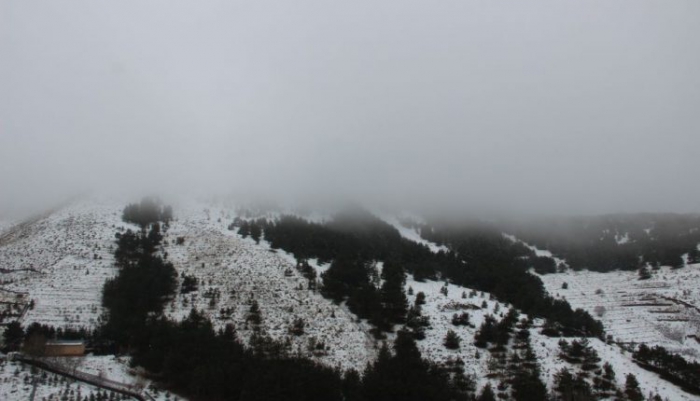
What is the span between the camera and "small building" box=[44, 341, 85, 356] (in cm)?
8462

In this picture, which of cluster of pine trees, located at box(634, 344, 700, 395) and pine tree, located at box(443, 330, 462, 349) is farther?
pine tree, located at box(443, 330, 462, 349)

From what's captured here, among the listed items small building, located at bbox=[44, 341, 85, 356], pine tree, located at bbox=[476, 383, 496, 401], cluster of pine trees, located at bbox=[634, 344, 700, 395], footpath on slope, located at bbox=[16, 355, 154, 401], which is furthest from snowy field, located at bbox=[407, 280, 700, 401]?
small building, located at bbox=[44, 341, 85, 356]

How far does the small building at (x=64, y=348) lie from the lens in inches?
3332

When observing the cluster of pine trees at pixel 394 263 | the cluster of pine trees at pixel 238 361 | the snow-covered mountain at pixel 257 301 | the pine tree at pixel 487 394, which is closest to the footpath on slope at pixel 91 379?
A: the snow-covered mountain at pixel 257 301

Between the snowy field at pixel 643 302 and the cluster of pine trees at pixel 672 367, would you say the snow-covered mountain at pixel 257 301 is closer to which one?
the snowy field at pixel 643 302

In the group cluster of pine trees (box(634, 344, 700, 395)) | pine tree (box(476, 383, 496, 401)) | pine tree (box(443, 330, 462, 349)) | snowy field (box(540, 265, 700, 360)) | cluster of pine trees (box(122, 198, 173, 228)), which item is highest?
cluster of pine trees (box(122, 198, 173, 228))

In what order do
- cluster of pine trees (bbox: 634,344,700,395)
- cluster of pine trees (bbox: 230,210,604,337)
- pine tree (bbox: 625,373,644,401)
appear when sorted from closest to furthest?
pine tree (bbox: 625,373,644,401) < cluster of pine trees (bbox: 634,344,700,395) < cluster of pine trees (bbox: 230,210,604,337)

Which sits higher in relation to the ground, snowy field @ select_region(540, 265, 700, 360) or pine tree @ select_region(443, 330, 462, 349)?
snowy field @ select_region(540, 265, 700, 360)

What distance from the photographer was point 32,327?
295 ft

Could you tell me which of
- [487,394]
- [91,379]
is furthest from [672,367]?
[91,379]

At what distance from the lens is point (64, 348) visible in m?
86.6

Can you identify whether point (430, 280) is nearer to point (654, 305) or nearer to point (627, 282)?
point (654, 305)

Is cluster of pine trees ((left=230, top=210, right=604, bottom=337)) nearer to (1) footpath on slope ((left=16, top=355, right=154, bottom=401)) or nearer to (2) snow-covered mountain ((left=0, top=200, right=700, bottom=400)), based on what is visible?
(2) snow-covered mountain ((left=0, top=200, right=700, bottom=400))

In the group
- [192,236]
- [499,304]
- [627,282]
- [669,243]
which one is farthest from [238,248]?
[669,243]
